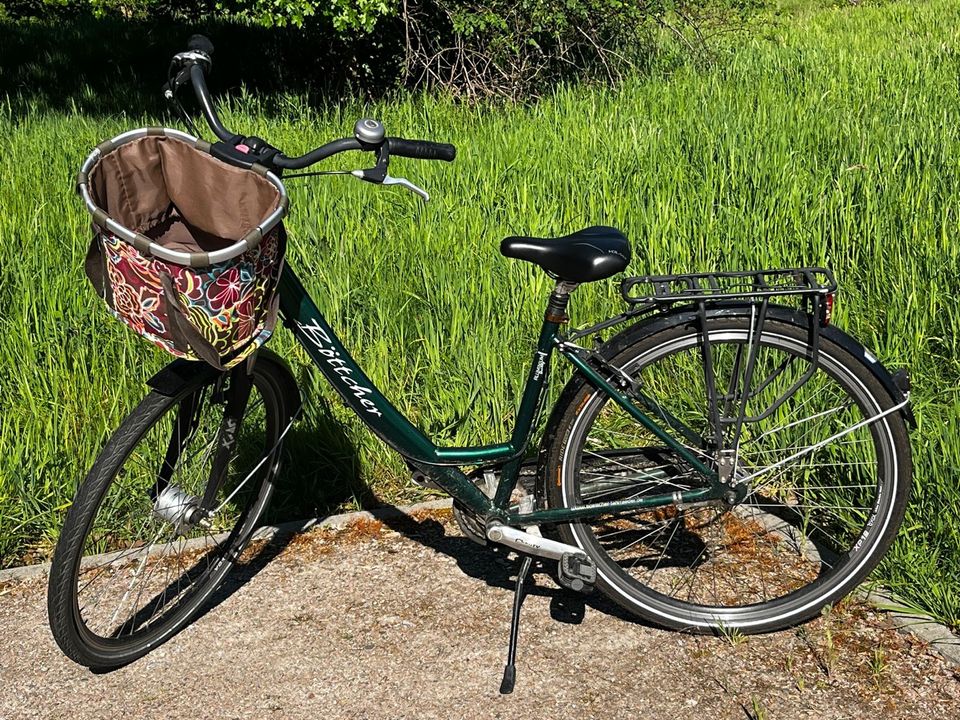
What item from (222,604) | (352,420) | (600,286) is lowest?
(222,604)

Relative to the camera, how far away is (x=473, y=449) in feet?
9.14

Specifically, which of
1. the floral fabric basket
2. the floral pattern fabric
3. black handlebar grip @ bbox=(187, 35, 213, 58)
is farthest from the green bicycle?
the floral pattern fabric

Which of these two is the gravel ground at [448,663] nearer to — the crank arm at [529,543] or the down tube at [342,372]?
the crank arm at [529,543]

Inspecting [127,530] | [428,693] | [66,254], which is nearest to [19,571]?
[127,530]

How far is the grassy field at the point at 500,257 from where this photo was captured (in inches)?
132

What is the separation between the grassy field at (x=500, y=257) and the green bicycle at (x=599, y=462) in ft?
1.08

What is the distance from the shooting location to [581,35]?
7.84 m

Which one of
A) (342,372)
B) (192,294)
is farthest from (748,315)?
(192,294)

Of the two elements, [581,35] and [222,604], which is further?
[581,35]

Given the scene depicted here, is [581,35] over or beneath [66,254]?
over

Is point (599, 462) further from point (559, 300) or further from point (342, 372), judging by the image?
point (342, 372)

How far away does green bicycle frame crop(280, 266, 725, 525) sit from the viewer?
257 centimetres

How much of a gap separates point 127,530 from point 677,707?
1.77m

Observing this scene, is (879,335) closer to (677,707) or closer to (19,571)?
(677,707)
